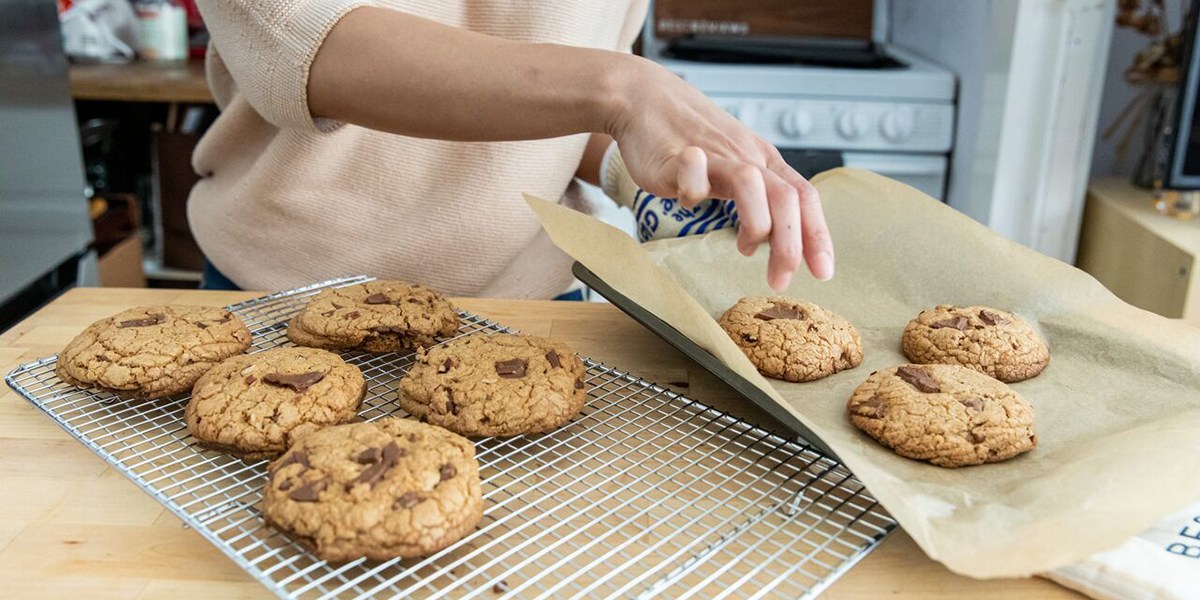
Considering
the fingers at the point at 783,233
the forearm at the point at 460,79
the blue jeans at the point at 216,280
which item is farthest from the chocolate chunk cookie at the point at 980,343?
the blue jeans at the point at 216,280

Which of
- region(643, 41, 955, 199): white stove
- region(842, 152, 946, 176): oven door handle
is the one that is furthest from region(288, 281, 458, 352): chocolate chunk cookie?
region(842, 152, 946, 176): oven door handle

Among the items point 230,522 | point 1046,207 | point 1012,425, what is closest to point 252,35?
point 230,522

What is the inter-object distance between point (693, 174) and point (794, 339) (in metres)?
0.32

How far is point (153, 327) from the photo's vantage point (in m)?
1.03

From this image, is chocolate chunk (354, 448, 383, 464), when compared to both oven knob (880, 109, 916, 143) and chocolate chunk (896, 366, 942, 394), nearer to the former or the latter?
chocolate chunk (896, 366, 942, 394)

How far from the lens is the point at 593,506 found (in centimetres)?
78

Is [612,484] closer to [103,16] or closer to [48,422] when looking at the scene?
[48,422]

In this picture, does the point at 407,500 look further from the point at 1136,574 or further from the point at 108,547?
the point at 1136,574

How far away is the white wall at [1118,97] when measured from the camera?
2676 mm

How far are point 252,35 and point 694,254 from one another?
65 cm

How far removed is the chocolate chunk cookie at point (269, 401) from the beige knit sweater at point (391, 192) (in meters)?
0.45

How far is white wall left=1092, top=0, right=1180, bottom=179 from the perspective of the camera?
8.78ft

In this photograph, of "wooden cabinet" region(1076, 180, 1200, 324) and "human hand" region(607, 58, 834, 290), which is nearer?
"human hand" region(607, 58, 834, 290)

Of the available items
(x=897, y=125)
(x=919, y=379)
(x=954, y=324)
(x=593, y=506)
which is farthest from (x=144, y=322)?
(x=897, y=125)
